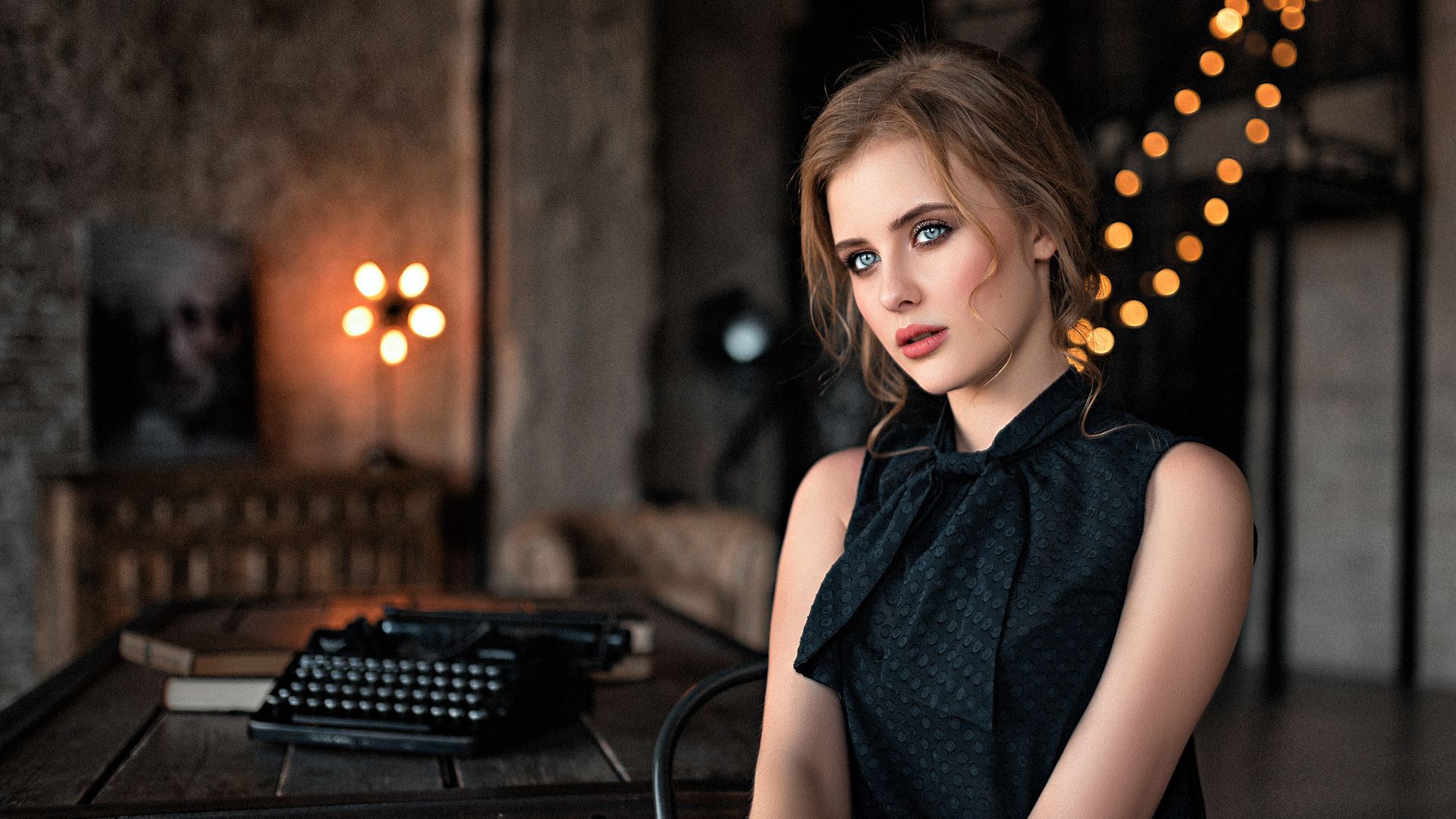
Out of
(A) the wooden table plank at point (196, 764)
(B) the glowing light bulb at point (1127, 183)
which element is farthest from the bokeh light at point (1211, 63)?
(A) the wooden table plank at point (196, 764)

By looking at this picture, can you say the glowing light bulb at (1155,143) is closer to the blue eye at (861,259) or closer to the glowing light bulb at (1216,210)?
the glowing light bulb at (1216,210)

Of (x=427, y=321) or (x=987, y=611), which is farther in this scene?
(x=427, y=321)

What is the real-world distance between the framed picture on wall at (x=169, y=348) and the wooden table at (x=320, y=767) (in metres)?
3.45

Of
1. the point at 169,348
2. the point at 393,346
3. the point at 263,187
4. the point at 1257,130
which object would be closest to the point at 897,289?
the point at 1257,130

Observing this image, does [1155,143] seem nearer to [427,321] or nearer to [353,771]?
[427,321]

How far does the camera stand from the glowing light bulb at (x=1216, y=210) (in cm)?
454

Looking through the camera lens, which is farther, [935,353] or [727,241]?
[727,241]

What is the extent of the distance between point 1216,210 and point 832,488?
3.89 metres

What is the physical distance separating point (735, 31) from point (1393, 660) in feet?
15.9

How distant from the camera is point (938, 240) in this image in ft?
3.56

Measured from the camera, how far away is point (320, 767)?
1291mm

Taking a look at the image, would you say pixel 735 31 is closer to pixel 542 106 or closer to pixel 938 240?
pixel 542 106

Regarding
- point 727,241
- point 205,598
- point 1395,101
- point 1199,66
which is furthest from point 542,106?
point 1395,101

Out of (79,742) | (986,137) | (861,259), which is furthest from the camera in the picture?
(79,742)
